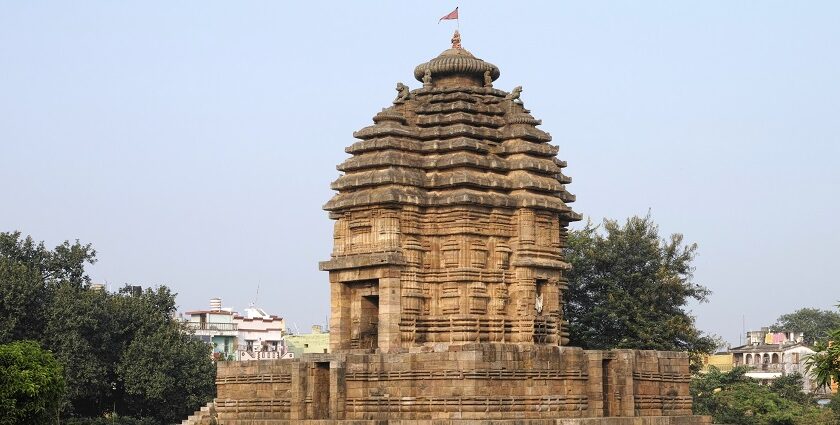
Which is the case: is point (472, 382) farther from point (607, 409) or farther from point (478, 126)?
point (478, 126)

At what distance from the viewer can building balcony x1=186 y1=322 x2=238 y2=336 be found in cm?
7662

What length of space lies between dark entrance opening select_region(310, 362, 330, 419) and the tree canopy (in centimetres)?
1854

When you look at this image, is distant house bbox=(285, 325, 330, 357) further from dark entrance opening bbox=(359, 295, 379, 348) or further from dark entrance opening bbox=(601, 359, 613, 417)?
dark entrance opening bbox=(601, 359, 613, 417)

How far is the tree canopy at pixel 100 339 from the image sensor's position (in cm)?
4738

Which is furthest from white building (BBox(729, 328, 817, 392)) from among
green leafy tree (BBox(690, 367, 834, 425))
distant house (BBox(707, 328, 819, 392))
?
green leafy tree (BBox(690, 367, 834, 425))

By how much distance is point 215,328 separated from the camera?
255 ft

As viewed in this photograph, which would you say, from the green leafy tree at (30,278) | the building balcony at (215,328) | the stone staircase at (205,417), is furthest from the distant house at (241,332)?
the stone staircase at (205,417)

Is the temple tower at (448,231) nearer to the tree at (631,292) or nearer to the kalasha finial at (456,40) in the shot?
the kalasha finial at (456,40)

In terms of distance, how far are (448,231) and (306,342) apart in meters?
49.7

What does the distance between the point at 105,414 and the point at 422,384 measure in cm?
2555

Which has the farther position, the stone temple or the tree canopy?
the tree canopy

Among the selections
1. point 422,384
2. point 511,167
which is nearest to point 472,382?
point 422,384

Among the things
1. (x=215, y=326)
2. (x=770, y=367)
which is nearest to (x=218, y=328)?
(x=215, y=326)

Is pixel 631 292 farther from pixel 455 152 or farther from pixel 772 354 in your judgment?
pixel 772 354
